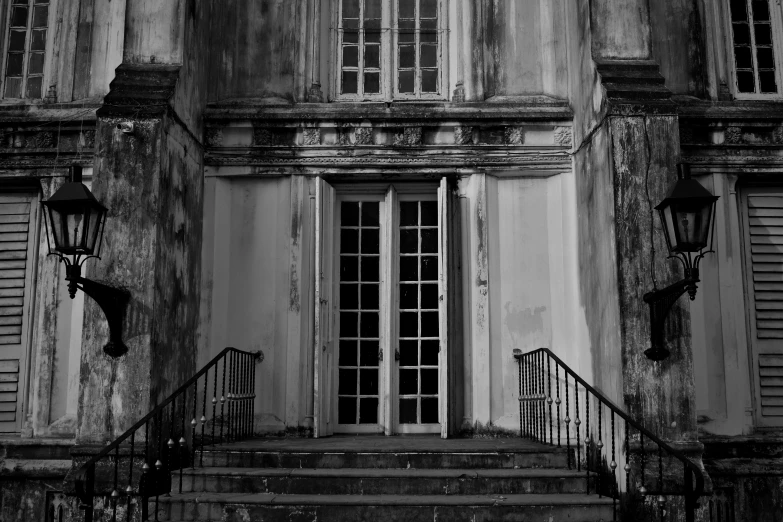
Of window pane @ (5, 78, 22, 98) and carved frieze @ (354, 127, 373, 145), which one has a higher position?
window pane @ (5, 78, 22, 98)

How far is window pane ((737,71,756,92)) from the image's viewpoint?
10.4 metres

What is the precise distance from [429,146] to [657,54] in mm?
2837

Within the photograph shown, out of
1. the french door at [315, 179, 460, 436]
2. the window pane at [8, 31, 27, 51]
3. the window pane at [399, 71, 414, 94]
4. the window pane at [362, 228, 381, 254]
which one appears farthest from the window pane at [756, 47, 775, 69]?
the window pane at [8, 31, 27, 51]

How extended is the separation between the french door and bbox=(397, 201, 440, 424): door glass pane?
0.01 metres

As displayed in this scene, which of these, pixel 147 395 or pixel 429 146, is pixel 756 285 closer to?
pixel 429 146

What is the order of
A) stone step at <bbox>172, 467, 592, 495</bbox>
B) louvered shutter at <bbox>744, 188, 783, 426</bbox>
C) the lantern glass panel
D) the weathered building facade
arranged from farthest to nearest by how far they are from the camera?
louvered shutter at <bbox>744, 188, 783, 426</bbox> → the weathered building facade → stone step at <bbox>172, 467, 592, 495</bbox> → the lantern glass panel

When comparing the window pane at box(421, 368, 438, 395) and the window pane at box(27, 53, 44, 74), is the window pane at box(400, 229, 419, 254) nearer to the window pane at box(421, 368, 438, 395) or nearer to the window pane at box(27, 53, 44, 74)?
the window pane at box(421, 368, 438, 395)

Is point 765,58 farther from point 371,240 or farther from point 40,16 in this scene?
point 40,16

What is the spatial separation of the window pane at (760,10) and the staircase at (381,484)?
227 inches

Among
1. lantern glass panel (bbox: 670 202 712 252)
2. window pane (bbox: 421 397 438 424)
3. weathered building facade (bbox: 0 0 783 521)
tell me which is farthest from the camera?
window pane (bbox: 421 397 438 424)

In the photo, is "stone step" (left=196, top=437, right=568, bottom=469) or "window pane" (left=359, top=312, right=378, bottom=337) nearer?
"stone step" (left=196, top=437, right=568, bottom=469)

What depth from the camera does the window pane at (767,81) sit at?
34.0 feet

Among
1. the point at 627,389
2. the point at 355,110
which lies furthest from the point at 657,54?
the point at 627,389

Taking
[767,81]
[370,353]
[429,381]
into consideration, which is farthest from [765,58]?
[370,353]
